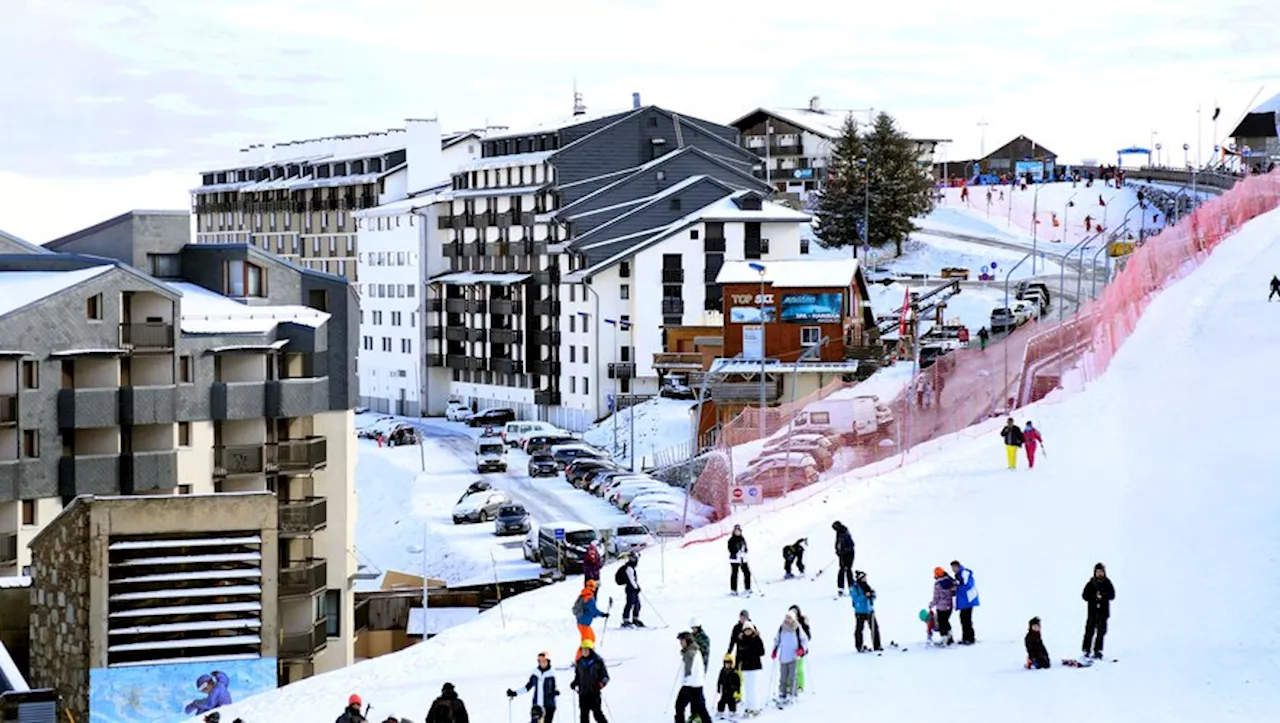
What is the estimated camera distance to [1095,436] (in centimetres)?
5478

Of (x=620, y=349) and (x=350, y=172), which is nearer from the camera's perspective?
(x=620, y=349)

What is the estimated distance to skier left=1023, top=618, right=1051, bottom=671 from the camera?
3197cm

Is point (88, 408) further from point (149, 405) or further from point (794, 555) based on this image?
point (794, 555)

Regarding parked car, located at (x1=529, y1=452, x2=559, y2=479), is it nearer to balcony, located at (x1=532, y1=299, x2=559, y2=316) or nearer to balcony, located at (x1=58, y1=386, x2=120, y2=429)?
balcony, located at (x1=532, y1=299, x2=559, y2=316)

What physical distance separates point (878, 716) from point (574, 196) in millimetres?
92708

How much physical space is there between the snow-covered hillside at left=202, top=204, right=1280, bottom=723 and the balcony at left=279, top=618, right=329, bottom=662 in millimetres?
11334

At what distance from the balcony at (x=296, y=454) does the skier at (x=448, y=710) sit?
30821 millimetres

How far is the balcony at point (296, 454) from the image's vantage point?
5769 cm

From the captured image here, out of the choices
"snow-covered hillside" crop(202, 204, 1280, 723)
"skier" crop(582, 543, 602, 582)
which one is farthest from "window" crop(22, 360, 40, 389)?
"skier" crop(582, 543, 602, 582)

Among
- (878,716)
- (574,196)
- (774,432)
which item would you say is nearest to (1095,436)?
(774,432)

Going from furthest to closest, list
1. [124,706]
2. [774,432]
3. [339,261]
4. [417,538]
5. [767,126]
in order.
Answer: [767,126]
[339,261]
[417,538]
[774,432]
[124,706]

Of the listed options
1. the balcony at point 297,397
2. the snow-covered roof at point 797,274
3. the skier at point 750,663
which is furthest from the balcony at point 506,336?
the skier at point 750,663

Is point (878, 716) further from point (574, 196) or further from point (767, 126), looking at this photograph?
point (767, 126)

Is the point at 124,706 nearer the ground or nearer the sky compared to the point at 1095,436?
nearer the ground
